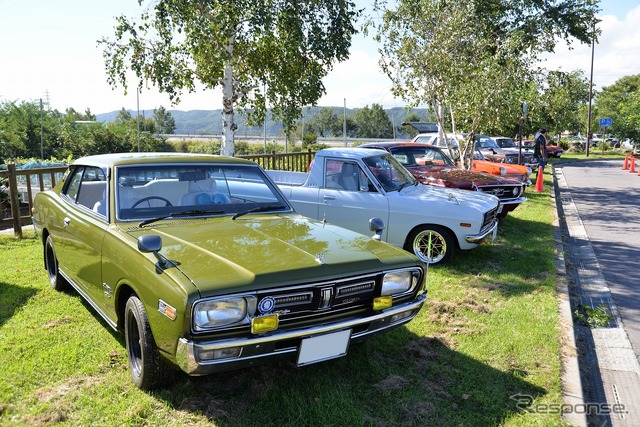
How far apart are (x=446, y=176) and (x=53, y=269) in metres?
6.70

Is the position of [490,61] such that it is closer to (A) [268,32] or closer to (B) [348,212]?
(A) [268,32]

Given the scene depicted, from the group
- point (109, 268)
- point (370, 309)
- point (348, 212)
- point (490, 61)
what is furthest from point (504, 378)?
point (490, 61)

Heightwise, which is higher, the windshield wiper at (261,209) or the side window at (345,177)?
the side window at (345,177)

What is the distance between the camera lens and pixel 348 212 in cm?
703

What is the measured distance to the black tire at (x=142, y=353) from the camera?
3.21 meters

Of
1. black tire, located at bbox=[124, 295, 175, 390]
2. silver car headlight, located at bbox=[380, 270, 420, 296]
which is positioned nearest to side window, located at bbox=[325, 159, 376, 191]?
silver car headlight, located at bbox=[380, 270, 420, 296]

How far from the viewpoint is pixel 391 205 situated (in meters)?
6.87

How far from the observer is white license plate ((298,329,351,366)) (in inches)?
123

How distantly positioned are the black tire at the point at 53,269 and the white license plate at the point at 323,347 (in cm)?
351

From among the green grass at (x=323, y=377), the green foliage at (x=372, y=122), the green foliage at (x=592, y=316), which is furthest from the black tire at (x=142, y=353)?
the green foliage at (x=372, y=122)

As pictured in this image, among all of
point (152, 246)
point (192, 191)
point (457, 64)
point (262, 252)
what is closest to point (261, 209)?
point (192, 191)

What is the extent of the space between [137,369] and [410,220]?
429 centimetres

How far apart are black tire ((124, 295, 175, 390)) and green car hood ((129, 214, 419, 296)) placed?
0.44 meters

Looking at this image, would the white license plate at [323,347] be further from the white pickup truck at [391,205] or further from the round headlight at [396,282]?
the white pickup truck at [391,205]
